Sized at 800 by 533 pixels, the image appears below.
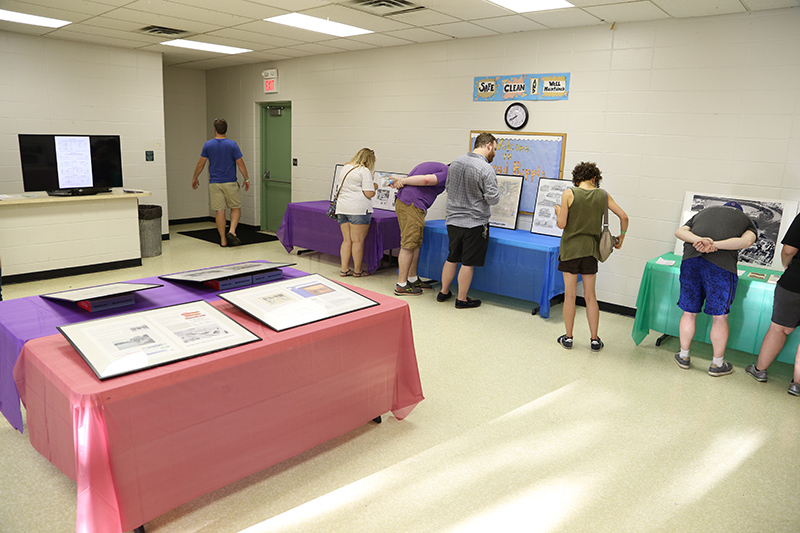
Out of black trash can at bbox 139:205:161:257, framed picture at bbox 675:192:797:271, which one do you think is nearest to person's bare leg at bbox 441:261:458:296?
framed picture at bbox 675:192:797:271

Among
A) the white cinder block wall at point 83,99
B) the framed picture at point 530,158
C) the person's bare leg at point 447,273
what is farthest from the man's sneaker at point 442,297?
the white cinder block wall at point 83,99

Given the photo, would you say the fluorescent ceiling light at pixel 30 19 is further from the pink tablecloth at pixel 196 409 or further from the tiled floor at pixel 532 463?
the pink tablecloth at pixel 196 409

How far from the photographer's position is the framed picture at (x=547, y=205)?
556 cm

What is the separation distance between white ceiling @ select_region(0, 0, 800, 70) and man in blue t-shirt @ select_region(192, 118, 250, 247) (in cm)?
133

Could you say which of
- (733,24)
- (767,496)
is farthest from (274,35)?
(767,496)

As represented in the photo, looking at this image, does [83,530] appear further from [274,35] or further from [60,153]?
[274,35]

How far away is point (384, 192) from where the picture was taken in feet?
23.4

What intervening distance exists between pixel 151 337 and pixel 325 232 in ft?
15.5

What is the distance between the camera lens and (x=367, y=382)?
9.24 feet

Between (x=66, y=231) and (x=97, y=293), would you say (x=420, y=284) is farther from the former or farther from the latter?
(x=66, y=231)

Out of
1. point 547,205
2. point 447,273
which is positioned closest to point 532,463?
point 447,273

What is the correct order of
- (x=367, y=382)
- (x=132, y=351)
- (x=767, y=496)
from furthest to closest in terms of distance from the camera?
1. (x=367, y=382)
2. (x=767, y=496)
3. (x=132, y=351)

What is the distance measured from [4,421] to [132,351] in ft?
5.39

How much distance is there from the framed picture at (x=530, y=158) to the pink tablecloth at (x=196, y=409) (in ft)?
11.2
